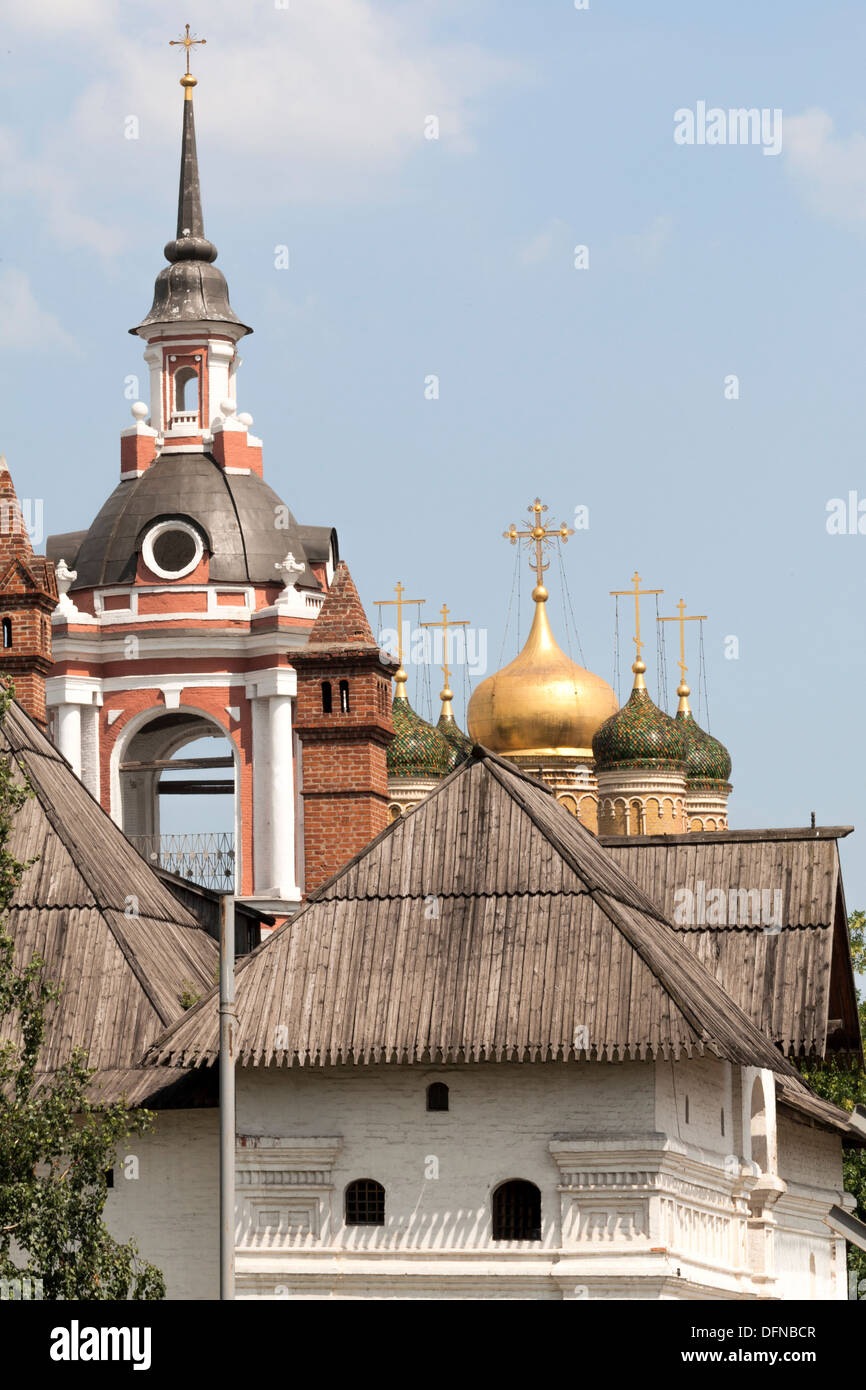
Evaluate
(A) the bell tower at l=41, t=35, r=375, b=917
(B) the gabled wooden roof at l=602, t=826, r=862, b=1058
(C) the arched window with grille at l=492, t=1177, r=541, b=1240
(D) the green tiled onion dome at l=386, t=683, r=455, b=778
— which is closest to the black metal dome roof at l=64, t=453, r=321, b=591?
(A) the bell tower at l=41, t=35, r=375, b=917

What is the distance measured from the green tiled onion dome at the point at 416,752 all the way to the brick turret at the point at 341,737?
29.4m

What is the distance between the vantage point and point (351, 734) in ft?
95.8

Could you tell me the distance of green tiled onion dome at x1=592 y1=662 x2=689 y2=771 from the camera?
64.9 m

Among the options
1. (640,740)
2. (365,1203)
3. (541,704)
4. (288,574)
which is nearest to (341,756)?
(288,574)

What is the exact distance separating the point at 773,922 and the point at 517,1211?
6.73 meters

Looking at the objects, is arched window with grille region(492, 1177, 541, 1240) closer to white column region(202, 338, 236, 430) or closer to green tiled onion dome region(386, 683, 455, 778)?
white column region(202, 338, 236, 430)

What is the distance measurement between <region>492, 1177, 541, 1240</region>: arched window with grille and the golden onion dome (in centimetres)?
4570

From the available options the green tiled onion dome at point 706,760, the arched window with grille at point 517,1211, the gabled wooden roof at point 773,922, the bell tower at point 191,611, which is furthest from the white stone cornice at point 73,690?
the green tiled onion dome at point 706,760

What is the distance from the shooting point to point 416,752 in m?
60.0

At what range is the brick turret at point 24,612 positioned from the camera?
28.3 m

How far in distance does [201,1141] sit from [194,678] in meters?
13.3

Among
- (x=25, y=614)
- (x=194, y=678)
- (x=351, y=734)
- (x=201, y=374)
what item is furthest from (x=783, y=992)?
(x=201, y=374)

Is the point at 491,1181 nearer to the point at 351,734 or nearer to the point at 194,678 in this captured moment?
the point at 351,734

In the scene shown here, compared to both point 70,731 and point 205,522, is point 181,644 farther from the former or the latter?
point 70,731
